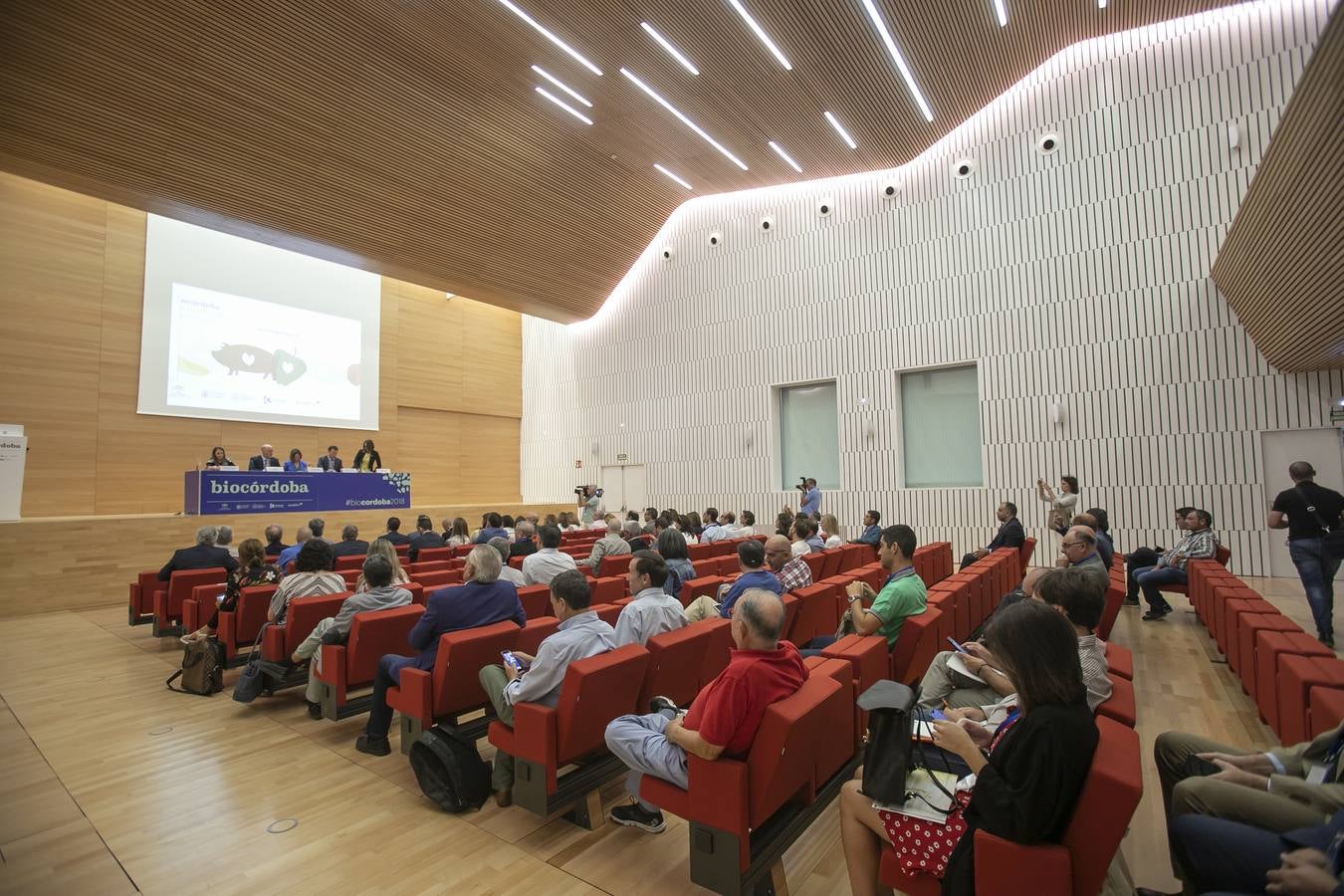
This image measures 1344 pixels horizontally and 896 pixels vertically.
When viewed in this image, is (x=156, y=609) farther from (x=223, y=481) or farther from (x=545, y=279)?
(x=545, y=279)

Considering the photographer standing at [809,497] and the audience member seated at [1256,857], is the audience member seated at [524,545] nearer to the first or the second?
the photographer standing at [809,497]

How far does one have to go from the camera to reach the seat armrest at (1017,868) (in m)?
1.42

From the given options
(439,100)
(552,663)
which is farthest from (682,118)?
(552,663)

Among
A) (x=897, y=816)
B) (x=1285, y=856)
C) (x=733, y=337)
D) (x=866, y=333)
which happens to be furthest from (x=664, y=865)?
(x=733, y=337)

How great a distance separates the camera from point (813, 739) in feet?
7.09

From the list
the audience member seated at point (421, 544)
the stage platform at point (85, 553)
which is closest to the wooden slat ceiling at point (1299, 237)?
the audience member seated at point (421, 544)

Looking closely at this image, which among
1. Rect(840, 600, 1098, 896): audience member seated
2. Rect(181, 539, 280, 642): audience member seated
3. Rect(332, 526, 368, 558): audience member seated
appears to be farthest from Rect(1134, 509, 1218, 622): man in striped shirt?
Rect(332, 526, 368, 558): audience member seated

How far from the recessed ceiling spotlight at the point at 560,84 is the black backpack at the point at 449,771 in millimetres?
8404

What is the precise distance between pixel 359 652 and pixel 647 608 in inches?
70.9

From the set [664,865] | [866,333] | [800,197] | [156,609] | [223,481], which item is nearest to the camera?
[664,865]

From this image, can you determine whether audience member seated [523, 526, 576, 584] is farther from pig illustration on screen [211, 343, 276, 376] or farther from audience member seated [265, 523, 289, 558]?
pig illustration on screen [211, 343, 276, 376]

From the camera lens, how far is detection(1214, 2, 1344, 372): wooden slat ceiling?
399cm

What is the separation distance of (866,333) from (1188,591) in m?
6.60

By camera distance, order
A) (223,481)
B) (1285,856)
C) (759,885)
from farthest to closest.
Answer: (223,481)
(759,885)
(1285,856)
